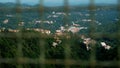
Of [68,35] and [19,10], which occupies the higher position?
[19,10]

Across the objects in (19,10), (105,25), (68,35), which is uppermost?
(19,10)

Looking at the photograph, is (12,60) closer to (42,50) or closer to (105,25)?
(42,50)

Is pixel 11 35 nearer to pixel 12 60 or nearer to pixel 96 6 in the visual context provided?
pixel 12 60

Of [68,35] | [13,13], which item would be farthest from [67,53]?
[13,13]

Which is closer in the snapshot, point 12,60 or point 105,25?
point 12,60

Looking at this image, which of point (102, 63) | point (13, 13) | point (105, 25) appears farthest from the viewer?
point (105, 25)

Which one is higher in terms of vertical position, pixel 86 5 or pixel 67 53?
pixel 86 5

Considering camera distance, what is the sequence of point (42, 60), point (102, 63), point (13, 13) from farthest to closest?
point (13, 13)
point (42, 60)
point (102, 63)

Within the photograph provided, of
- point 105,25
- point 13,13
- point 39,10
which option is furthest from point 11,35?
point 105,25

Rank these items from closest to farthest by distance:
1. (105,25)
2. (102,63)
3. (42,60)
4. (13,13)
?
(102,63), (42,60), (13,13), (105,25)
